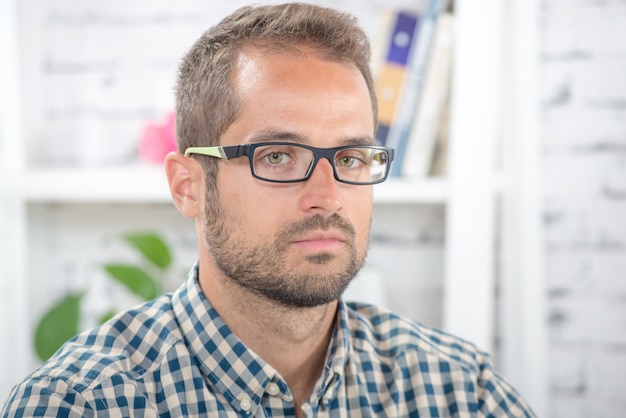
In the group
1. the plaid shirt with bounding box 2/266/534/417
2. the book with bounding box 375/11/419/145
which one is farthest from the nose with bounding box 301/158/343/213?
the book with bounding box 375/11/419/145

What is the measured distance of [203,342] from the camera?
1057 mm

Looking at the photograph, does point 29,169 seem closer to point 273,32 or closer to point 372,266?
point 372,266

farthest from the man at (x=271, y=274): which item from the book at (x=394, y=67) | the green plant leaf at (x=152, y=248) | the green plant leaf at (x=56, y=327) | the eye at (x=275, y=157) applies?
the green plant leaf at (x=56, y=327)

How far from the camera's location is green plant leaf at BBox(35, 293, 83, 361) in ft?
6.06

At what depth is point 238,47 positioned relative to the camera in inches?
42.8

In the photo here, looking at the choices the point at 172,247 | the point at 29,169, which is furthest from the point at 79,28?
the point at 172,247

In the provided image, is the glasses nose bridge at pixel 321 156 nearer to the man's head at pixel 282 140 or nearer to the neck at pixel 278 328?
the man's head at pixel 282 140

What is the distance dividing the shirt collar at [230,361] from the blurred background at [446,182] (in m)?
0.70

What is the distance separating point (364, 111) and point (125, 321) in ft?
1.53

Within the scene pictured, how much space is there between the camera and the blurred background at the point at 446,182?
1710 millimetres

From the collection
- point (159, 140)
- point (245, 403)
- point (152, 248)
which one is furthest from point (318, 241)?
point (159, 140)

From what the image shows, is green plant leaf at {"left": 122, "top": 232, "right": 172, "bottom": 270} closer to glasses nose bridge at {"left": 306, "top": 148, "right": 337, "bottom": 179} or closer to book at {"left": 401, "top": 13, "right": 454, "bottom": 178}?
book at {"left": 401, "top": 13, "right": 454, "bottom": 178}

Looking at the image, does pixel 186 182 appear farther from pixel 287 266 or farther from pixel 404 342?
pixel 404 342

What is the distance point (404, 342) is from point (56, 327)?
1.05 m
